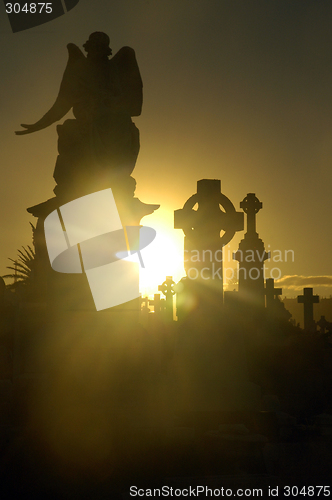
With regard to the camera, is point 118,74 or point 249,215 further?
point 249,215

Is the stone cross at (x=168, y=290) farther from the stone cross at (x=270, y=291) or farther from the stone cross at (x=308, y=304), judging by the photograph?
the stone cross at (x=308, y=304)

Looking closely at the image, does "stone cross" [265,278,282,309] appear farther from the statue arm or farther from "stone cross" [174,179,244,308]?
the statue arm

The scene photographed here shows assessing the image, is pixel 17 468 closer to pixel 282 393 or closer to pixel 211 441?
pixel 211 441

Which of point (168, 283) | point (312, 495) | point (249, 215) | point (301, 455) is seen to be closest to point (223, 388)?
point (301, 455)

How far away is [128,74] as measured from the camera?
22.1 ft

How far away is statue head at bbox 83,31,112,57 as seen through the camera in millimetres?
6457

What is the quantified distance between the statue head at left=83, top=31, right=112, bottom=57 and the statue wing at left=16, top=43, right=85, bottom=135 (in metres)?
0.19

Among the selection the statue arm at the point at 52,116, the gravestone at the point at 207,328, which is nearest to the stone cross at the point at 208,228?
the gravestone at the point at 207,328

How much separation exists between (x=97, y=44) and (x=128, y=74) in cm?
57

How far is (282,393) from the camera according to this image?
26.5 feet

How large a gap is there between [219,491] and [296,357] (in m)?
5.16

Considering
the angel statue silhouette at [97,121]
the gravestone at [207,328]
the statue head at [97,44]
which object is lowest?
the gravestone at [207,328]

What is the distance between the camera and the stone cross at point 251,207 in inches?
514

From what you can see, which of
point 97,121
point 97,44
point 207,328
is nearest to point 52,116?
point 97,121
